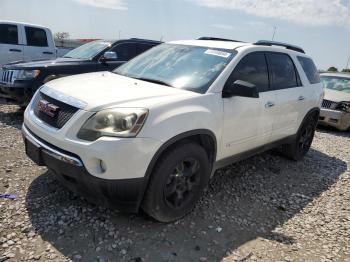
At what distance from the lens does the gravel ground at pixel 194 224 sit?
2975 millimetres

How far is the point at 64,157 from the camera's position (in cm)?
296

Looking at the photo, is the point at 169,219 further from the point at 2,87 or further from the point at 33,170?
the point at 2,87

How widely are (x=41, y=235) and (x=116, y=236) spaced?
0.65m

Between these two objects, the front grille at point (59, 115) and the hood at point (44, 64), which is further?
the hood at point (44, 64)

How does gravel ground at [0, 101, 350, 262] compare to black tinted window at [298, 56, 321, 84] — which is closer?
gravel ground at [0, 101, 350, 262]

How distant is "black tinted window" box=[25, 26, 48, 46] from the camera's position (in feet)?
31.2

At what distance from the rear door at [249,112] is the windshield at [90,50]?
4177 millimetres

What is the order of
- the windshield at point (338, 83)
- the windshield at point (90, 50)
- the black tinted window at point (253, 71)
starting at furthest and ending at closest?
the windshield at point (338, 83) < the windshield at point (90, 50) < the black tinted window at point (253, 71)

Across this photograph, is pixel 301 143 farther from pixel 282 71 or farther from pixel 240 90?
pixel 240 90

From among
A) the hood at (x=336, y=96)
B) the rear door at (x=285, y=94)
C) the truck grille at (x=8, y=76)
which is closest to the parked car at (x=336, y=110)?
the hood at (x=336, y=96)

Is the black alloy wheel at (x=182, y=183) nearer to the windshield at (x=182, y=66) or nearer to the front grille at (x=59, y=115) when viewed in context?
the windshield at (x=182, y=66)

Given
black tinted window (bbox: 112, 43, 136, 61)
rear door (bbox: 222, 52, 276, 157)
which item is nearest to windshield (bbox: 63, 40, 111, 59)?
black tinted window (bbox: 112, 43, 136, 61)

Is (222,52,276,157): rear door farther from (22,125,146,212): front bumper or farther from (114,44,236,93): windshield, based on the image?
(22,125,146,212): front bumper

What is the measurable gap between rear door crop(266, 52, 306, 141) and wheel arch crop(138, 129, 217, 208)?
136cm
